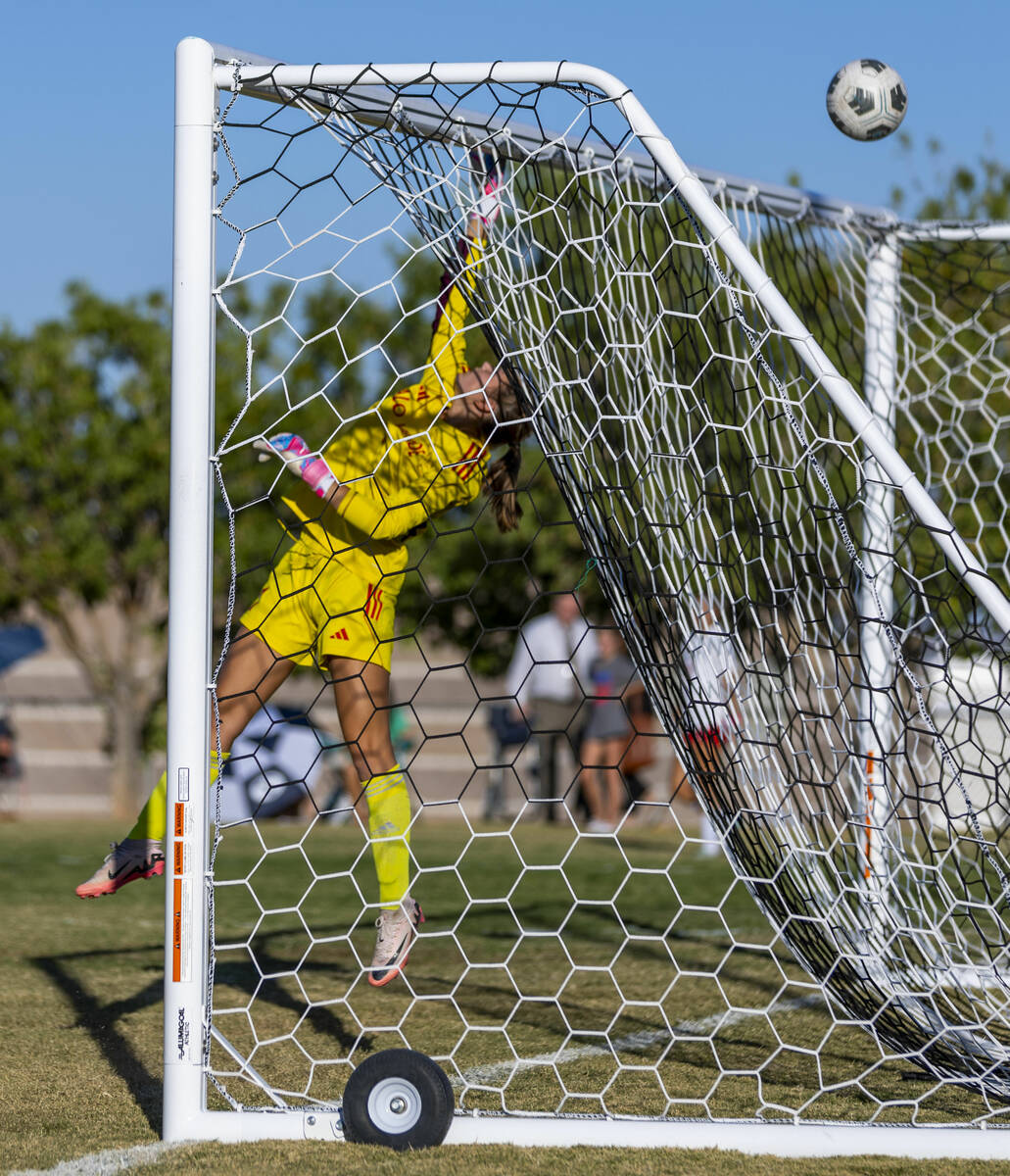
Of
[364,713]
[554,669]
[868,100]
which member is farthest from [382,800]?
[554,669]

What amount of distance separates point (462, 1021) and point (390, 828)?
0.72 m

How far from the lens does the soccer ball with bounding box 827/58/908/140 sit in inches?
150

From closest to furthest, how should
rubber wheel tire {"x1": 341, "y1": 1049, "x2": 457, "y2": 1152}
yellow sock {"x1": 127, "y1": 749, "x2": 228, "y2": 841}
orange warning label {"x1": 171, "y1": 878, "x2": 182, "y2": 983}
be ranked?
rubber wheel tire {"x1": 341, "y1": 1049, "x2": 457, "y2": 1152} → orange warning label {"x1": 171, "y1": 878, "x2": 182, "y2": 983} → yellow sock {"x1": 127, "y1": 749, "x2": 228, "y2": 841}

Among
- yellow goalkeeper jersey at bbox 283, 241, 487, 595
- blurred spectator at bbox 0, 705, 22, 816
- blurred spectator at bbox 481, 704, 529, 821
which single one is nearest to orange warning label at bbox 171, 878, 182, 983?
yellow goalkeeper jersey at bbox 283, 241, 487, 595

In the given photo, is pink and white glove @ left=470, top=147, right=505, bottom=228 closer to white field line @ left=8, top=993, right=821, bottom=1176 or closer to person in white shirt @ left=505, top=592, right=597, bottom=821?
white field line @ left=8, top=993, right=821, bottom=1176

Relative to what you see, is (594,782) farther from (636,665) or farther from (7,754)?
(7,754)

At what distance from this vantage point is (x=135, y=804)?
16.5 m

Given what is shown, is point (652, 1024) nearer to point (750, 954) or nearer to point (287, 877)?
point (750, 954)

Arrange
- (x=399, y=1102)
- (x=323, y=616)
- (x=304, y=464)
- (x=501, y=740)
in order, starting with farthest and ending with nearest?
(x=501, y=740), (x=323, y=616), (x=304, y=464), (x=399, y=1102)

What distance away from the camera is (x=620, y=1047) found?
12.2 ft

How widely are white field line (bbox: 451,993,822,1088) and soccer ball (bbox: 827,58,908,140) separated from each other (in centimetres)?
233

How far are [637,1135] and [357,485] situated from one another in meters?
1.67

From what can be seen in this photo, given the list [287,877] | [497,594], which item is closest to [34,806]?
[497,594]

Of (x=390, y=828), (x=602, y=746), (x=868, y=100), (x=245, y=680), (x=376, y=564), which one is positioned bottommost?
(x=602, y=746)
